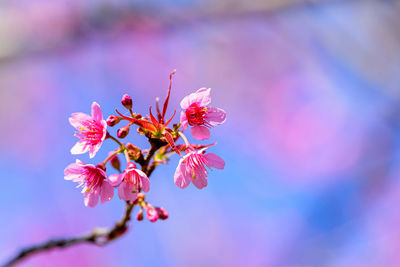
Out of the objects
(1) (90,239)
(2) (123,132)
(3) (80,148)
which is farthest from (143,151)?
(1) (90,239)

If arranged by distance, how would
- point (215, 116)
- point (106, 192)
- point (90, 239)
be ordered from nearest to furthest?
1. point (106, 192)
2. point (215, 116)
3. point (90, 239)

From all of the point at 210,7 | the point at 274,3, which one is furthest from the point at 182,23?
the point at 274,3

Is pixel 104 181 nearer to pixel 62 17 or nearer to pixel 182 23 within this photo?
pixel 182 23

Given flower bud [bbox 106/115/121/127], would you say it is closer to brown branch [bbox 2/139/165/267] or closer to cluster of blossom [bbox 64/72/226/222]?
cluster of blossom [bbox 64/72/226/222]

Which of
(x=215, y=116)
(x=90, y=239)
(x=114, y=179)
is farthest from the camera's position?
(x=90, y=239)

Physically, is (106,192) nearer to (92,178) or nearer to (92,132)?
(92,178)

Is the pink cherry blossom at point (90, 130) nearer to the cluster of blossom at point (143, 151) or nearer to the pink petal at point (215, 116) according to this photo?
the cluster of blossom at point (143, 151)

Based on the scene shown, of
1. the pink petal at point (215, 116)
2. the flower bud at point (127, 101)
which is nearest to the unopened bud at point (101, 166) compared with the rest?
the flower bud at point (127, 101)
